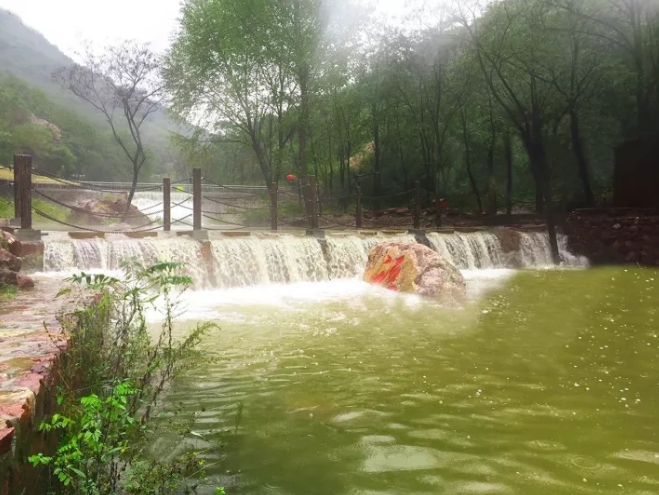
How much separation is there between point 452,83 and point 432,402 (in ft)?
77.9

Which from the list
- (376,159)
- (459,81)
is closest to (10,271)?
(459,81)

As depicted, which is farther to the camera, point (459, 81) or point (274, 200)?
point (459, 81)

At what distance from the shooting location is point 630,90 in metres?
20.0

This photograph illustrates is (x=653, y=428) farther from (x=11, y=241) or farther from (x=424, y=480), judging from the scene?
(x=11, y=241)

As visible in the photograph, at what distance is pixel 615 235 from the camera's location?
16.3 metres

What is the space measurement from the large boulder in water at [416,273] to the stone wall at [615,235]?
9027mm

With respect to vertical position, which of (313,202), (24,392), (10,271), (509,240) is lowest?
(24,392)

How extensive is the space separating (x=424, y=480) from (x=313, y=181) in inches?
456

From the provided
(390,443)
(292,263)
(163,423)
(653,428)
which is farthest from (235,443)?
(292,263)

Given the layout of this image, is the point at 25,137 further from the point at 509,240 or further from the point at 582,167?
the point at 582,167

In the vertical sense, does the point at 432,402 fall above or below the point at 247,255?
below

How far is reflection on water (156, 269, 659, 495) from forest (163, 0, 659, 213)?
29.8 ft

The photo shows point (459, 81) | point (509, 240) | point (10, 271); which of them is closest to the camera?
point (10, 271)

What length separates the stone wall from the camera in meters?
15.5
